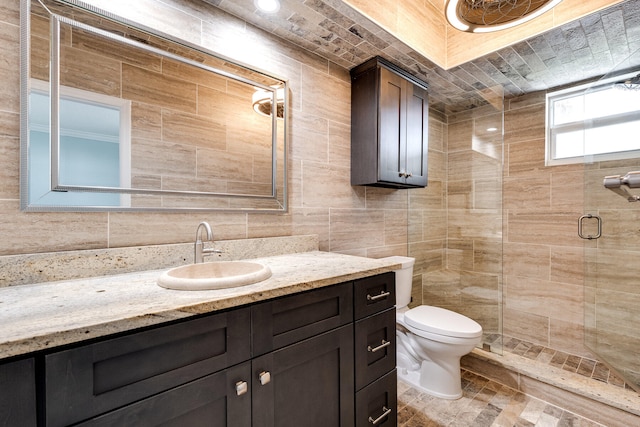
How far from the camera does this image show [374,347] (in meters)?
1.31

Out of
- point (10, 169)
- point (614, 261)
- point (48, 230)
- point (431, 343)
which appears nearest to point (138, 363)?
point (48, 230)

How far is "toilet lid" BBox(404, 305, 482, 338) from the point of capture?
1.80 meters

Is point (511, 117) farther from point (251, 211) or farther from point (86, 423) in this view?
point (86, 423)

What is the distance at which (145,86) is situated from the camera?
127 centimetres

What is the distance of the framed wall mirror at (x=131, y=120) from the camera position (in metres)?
1.07

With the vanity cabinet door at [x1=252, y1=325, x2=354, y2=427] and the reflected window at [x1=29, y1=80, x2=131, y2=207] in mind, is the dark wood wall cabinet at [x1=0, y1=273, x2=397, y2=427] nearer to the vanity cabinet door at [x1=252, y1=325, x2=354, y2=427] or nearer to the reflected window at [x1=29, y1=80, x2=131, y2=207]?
the vanity cabinet door at [x1=252, y1=325, x2=354, y2=427]

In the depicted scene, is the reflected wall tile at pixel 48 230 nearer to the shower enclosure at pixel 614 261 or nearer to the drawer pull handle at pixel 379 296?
the drawer pull handle at pixel 379 296

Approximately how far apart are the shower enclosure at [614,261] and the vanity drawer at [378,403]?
1.54 m

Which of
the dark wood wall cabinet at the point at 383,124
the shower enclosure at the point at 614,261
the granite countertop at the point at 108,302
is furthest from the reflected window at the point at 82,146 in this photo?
the shower enclosure at the point at 614,261

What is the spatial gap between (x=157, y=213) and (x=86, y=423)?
82 centimetres

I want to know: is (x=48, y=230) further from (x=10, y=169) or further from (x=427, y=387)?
(x=427, y=387)

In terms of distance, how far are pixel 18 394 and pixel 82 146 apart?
0.89 meters

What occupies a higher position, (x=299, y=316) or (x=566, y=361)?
(x=299, y=316)

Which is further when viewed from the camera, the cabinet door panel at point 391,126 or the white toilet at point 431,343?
the cabinet door panel at point 391,126
